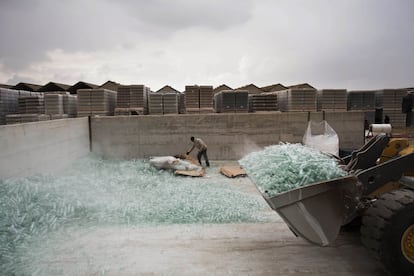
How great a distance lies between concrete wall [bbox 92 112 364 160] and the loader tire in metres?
7.97

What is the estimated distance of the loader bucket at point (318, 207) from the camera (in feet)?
9.70

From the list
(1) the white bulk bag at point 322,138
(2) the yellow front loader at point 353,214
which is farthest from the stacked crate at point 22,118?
(2) the yellow front loader at point 353,214

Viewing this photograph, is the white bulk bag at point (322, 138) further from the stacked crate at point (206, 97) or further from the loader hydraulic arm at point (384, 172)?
the loader hydraulic arm at point (384, 172)

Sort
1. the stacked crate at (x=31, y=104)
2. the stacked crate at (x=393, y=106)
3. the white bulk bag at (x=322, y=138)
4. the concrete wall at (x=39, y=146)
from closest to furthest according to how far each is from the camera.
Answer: the concrete wall at (x=39, y=146)
the white bulk bag at (x=322, y=138)
the stacked crate at (x=31, y=104)
the stacked crate at (x=393, y=106)

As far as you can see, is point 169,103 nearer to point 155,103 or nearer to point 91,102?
point 155,103

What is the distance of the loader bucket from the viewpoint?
9.70 ft

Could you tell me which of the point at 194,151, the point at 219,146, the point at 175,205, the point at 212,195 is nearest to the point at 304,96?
the point at 219,146

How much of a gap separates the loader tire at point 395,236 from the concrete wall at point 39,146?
6.57 m

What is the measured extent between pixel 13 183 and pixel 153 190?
2.97m

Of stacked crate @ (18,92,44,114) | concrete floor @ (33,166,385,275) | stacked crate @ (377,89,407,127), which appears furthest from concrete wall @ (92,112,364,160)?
concrete floor @ (33,166,385,275)

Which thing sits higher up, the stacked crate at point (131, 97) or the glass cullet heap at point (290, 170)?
the stacked crate at point (131, 97)

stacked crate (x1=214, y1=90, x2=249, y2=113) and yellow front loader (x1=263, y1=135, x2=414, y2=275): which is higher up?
stacked crate (x1=214, y1=90, x2=249, y2=113)

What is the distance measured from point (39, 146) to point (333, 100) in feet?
35.9

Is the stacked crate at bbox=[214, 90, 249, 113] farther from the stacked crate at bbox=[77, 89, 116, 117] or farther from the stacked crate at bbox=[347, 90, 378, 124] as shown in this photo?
the stacked crate at bbox=[77, 89, 116, 117]
